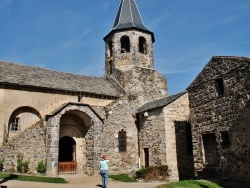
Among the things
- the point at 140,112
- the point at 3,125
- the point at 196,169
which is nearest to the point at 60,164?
the point at 3,125

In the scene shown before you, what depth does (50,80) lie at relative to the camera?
2083 cm

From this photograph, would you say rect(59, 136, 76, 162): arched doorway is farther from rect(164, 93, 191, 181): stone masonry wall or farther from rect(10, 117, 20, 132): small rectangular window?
rect(164, 93, 191, 181): stone masonry wall

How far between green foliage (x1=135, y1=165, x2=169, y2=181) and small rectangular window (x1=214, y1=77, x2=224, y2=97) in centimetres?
588

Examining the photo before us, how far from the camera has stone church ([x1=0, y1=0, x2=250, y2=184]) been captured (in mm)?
13914

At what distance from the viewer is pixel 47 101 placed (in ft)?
63.8

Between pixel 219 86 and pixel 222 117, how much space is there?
1652 millimetres

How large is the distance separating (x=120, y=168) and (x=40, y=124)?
6430 millimetres

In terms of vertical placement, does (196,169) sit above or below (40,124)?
below

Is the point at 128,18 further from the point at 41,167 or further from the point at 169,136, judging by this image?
the point at 41,167

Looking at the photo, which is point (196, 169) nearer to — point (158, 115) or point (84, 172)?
point (158, 115)

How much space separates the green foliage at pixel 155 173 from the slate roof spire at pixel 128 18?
43.6 feet

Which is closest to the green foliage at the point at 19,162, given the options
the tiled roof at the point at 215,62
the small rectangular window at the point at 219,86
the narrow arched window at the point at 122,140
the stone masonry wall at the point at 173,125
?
the narrow arched window at the point at 122,140

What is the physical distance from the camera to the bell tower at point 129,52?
24.2 meters

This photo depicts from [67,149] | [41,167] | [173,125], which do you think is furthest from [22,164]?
[173,125]
